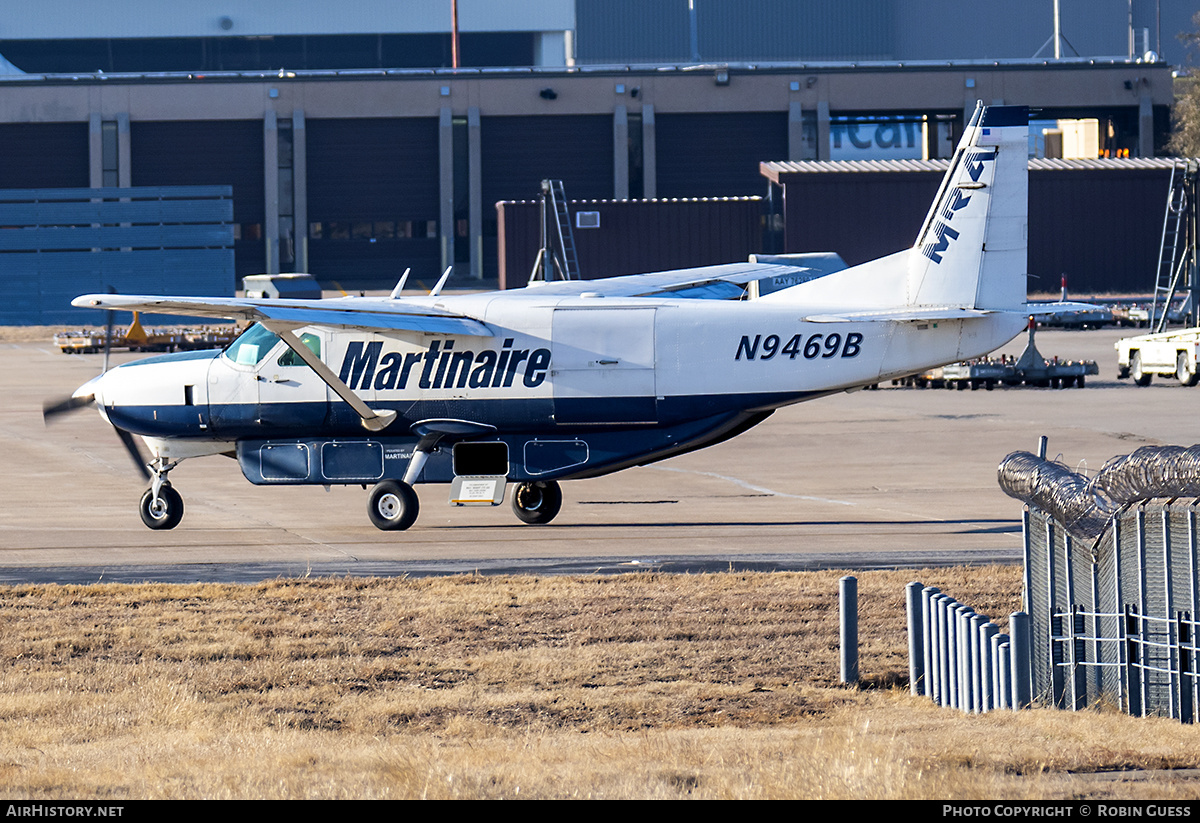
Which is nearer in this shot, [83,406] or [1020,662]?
[1020,662]

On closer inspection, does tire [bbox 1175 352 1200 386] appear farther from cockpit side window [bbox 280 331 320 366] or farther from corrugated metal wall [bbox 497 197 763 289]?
corrugated metal wall [bbox 497 197 763 289]

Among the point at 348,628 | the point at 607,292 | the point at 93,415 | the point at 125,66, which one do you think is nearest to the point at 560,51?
the point at 125,66

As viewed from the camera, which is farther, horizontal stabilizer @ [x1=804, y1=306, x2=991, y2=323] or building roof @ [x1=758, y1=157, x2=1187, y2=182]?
building roof @ [x1=758, y1=157, x2=1187, y2=182]

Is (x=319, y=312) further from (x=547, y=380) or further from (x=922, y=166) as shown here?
(x=922, y=166)

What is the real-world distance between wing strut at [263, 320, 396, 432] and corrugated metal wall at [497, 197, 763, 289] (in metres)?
50.4

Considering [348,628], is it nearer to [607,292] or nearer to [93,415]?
[607,292]

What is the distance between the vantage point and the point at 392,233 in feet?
261

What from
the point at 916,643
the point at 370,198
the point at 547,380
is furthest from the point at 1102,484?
the point at 370,198

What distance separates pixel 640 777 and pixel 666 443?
1067 cm

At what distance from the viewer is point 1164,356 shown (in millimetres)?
34906

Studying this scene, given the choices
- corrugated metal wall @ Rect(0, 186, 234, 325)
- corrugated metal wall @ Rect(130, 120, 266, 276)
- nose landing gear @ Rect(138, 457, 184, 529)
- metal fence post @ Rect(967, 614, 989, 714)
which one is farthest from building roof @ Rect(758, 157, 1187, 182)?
metal fence post @ Rect(967, 614, 989, 714)

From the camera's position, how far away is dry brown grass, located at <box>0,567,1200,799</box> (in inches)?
287

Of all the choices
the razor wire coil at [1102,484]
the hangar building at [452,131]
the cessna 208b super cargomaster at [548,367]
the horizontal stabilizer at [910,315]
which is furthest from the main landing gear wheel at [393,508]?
the hangar building at [452,131]

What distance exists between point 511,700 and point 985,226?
955 centimetres
